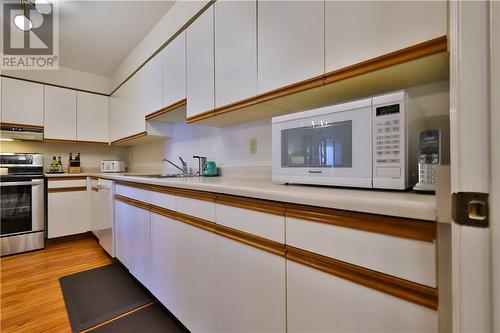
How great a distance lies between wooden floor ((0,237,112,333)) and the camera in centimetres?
152

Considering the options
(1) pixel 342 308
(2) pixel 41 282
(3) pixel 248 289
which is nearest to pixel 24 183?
(2) pixel 41 282

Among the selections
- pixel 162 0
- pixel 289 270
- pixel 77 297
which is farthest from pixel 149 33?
pixel 289 270

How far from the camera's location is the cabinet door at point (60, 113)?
314 cm

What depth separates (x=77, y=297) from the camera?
178cm

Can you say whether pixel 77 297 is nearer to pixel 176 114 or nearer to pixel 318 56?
pixel 176 114

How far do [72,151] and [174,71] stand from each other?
9.02ft

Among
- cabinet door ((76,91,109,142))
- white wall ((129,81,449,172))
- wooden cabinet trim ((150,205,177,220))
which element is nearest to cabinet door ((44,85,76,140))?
cabinet door ((76,91,109,142))

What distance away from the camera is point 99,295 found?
180cm

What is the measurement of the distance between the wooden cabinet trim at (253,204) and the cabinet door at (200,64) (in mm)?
794

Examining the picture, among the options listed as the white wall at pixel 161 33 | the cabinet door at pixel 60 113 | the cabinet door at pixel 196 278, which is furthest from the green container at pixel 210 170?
the cabinet door at pixel 60 113

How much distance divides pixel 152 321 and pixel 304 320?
1.21 meters

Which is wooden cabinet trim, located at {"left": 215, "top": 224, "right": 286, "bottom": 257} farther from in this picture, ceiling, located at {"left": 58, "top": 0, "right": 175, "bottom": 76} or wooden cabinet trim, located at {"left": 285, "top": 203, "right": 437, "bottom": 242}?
ceiling, located at {"left": 58, "top": 0, "right": 175, "bottom": 76}

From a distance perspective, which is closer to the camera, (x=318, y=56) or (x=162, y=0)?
(x=318, y=56)

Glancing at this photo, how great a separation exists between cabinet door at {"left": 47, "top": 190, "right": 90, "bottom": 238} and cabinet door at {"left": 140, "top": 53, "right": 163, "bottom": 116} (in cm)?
169
